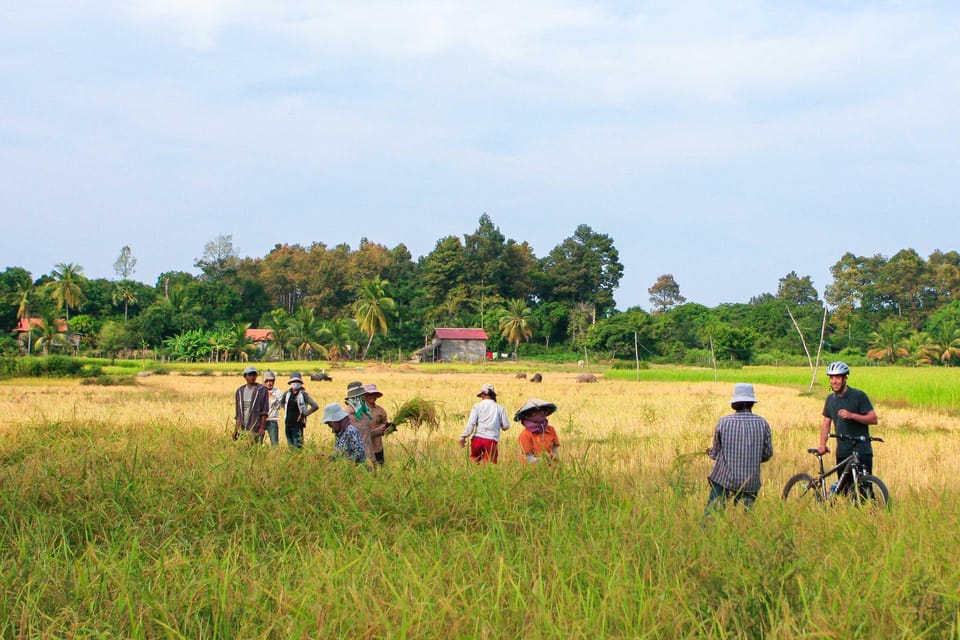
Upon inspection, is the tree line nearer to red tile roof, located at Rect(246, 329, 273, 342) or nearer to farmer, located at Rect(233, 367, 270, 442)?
red tile roof, located at Rect(246, 329, 273, 342)

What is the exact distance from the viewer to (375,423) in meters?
8.27

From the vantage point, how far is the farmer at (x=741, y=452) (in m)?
6.02

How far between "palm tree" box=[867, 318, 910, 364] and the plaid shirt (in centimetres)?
5905

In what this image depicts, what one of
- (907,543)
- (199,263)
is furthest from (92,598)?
(199,263)

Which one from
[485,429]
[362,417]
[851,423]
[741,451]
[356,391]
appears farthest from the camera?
[356,391]

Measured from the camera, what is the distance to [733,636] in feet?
11.8

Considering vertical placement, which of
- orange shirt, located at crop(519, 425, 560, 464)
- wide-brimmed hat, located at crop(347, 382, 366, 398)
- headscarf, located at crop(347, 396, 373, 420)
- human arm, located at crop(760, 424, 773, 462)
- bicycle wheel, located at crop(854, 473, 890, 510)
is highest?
wide-brimmed hat, located at crop(347, 382, 366, 398)

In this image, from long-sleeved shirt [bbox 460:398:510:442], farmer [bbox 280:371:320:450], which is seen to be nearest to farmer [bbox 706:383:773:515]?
long-sleeved shirt [bbox 460:398:510:442]

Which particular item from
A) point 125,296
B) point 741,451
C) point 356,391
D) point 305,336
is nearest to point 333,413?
point 356,391

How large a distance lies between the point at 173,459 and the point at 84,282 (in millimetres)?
63983

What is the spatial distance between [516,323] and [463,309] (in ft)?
29.8

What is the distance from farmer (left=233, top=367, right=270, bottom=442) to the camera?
32.7ft

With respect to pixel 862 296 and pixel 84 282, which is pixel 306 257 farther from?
pixel 862 296

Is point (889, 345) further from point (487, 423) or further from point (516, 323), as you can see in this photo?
point (487, 423)
